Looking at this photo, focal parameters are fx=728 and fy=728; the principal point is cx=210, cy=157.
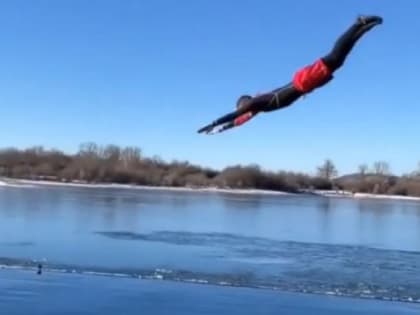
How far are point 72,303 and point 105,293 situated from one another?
53.0 inches

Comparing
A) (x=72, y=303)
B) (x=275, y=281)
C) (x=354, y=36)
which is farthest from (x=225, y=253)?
(x=354, y=36)

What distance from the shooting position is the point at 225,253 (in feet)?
70.5

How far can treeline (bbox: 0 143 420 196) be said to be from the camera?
92062 millimetres

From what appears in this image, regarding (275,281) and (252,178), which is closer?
(275,281)

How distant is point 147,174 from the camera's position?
307ft

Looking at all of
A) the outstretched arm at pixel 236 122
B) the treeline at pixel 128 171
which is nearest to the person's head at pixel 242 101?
the outstretched arm at pixel 236 122

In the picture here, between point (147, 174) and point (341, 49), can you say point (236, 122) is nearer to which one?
point (341, 49)

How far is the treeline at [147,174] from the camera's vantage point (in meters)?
92.1

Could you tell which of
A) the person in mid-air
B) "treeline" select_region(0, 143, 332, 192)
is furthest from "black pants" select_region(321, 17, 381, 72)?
"treeline" select_region(0, 143, 332, 192)

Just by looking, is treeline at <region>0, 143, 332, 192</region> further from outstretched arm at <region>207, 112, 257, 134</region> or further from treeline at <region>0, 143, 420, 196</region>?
outstretched arm at <region>207, 112, 257, 134</region>

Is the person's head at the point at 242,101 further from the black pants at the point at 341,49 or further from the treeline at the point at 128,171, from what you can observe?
the treeline at the point at 128,171

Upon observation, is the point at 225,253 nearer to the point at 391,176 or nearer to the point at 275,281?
the point at 275,281

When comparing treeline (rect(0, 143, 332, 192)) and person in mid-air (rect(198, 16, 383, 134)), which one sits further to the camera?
treeline (rect(0, 143, 332, 192))

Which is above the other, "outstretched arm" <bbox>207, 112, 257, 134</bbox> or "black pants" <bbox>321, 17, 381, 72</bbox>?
"black pants" <bbox>321, 17, 381, 72</bbox>
